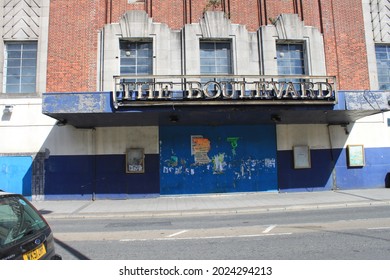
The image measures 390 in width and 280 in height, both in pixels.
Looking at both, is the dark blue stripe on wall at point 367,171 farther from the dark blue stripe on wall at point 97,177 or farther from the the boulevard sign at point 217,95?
the dark blue stripe on wall at point 97,177

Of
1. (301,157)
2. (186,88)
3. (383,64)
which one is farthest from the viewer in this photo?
(383,64)

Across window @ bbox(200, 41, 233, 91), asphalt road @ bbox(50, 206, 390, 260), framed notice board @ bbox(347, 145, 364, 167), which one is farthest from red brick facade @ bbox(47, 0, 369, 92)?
asphalt road @ bbox(50, 206, 390, 260)

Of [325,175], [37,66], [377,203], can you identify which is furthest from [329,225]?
[37,66]

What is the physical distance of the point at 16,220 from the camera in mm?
3572

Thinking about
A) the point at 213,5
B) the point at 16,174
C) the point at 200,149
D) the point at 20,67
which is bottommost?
the point at 16,174

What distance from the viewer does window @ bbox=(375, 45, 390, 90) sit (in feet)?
59.9

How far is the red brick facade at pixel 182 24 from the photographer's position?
16312mm

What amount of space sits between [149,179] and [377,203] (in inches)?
391

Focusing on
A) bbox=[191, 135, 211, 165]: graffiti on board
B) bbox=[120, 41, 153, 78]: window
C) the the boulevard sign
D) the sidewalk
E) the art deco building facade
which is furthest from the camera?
bbox=[120, 41, 153, 78]: window

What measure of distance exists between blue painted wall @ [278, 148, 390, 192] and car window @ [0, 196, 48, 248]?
563 inches

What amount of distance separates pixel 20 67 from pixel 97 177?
6954 mm

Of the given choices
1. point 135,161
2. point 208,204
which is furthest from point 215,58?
point 208,204

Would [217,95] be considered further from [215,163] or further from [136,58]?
[136,58]

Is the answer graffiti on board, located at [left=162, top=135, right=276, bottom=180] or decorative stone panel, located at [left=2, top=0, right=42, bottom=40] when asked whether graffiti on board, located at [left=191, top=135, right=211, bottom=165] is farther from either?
decorative stone panel, located at [left=2, top=0, right=42, bottom=40]
